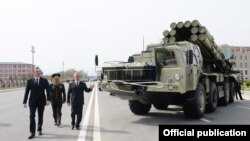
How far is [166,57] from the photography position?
11.6m

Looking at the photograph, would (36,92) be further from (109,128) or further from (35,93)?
(109,128)

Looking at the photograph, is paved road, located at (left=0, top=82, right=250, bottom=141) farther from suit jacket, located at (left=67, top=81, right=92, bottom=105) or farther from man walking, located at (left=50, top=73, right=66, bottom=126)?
suit jacket, located at (left=67, top=81, right=92, bottom=105)

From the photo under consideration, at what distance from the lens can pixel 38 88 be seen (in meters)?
8.96

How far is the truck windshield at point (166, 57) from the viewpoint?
1132 cm

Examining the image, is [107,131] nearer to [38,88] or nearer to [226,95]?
[38,88]

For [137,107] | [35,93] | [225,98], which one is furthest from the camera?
[225,98]

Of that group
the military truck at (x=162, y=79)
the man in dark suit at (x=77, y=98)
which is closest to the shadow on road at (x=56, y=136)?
the man in dark suit at (x=77, y=98)

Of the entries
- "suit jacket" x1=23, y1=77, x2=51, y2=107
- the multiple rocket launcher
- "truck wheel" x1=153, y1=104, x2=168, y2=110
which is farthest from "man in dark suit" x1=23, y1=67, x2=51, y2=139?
the multiple rocket launcher

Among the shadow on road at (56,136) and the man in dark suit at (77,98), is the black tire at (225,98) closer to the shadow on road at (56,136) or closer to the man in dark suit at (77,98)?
the man in dark suit at (77,98)

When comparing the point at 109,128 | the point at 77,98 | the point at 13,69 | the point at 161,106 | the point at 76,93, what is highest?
the point at 13,69

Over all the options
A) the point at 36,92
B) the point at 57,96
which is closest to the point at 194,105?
the point at 57,96

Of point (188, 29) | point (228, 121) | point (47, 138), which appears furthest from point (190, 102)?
point (47, 138)

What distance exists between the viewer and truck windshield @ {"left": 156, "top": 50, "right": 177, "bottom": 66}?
37.2 ft

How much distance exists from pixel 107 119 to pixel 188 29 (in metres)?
5.05
